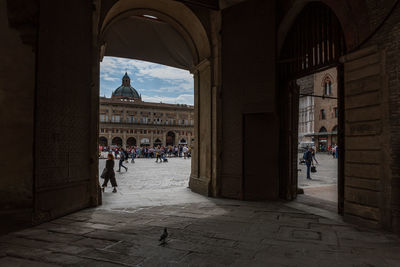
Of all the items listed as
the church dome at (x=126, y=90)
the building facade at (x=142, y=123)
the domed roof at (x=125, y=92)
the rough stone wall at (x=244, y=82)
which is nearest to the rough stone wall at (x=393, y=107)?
the rough stone wall at (x=244, y=82)

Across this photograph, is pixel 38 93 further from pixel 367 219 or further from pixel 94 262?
pixel 367 219

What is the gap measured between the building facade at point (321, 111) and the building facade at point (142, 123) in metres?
38.4

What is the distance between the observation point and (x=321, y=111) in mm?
43562

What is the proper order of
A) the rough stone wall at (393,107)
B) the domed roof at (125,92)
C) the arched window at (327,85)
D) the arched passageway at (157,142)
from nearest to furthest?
the rough stone wall at (393,107)
the arched window at (327,85)
the arched passageway at (157,142)
the domed roof at (125,92)

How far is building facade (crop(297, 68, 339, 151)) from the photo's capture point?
133 feet

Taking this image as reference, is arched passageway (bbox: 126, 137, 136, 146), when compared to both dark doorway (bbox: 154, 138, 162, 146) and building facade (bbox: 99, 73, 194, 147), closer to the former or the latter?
building facade (bbox: 99, 73, 194, 147)

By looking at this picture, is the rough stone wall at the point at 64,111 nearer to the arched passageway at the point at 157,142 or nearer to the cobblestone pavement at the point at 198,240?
the cobblestone pavement at the point at 198,240

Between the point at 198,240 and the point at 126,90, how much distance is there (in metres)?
90.5

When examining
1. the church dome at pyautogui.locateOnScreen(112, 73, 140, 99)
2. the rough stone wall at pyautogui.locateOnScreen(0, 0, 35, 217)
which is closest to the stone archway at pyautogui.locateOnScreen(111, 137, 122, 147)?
the church dome at pyautogui.locateOnScreen(112, 73, 140, 99)

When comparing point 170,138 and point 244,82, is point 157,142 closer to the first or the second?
point 170,138

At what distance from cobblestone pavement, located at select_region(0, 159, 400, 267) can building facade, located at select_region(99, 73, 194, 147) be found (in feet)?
205

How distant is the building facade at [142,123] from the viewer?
67.4 m

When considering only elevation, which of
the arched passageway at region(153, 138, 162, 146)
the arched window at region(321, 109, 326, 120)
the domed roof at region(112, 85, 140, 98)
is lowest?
the arched passageway at region(153, 138, 162, 146)

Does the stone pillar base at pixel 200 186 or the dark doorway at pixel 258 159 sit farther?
the stone pillar base at pixel 200 186
